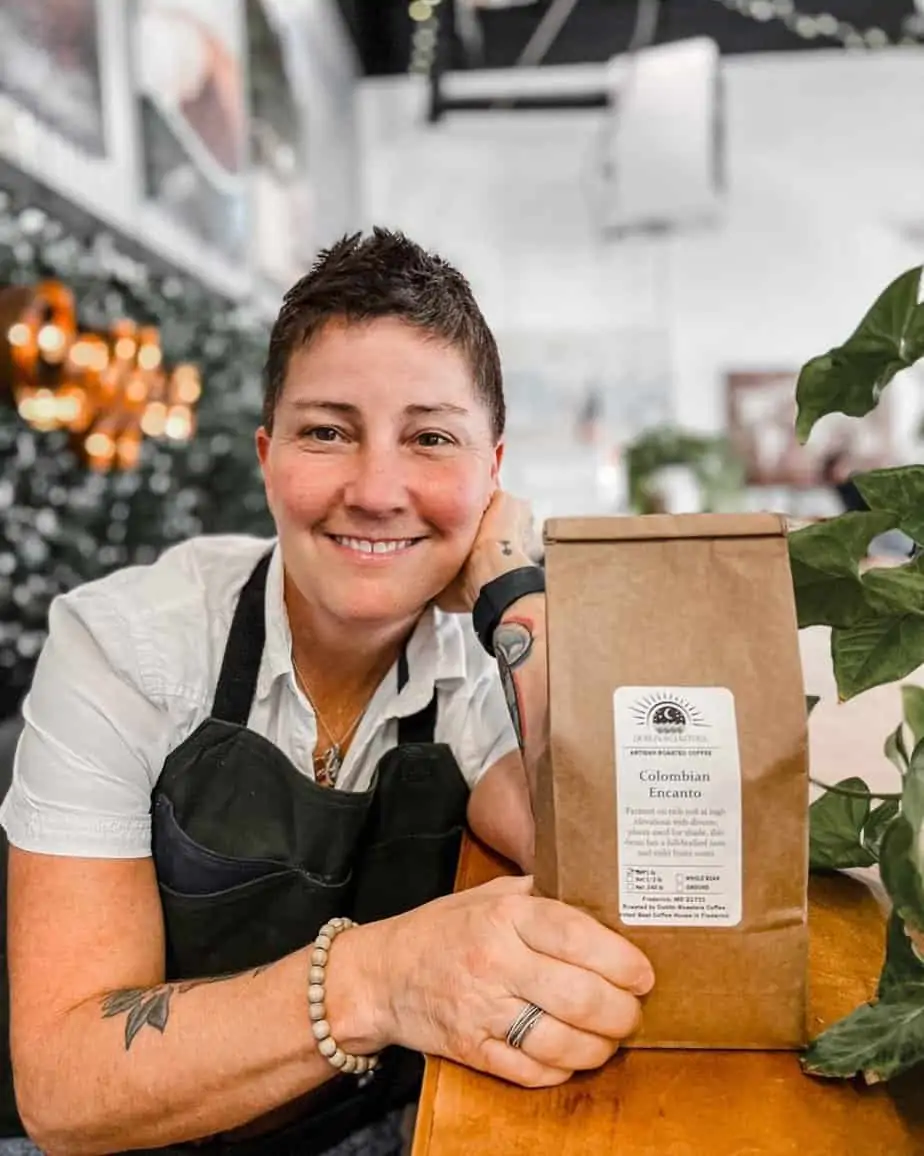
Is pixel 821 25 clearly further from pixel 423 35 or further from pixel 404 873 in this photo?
pixel 404 873

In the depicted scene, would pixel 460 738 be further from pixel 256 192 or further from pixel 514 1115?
pixel 256 192

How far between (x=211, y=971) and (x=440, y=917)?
0.45 m

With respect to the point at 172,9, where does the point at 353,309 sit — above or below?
below

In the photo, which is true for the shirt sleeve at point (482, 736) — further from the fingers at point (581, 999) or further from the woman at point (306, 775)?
the fingers at point (581, 999)

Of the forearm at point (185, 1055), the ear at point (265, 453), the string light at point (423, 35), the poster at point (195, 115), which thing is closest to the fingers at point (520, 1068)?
the forearm at point (185, 1055)

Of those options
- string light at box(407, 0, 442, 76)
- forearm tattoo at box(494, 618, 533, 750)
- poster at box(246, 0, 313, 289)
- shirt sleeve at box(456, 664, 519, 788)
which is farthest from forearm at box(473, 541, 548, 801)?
string light at box(407, 0, 442, 76)

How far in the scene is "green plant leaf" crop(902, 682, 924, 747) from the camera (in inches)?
26.4

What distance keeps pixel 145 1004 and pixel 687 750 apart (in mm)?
529

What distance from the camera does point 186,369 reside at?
4.10m

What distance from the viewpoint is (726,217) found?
7.32 m

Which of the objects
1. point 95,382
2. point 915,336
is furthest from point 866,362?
point 95,382

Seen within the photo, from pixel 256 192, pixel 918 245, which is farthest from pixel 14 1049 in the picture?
pixel 918 245

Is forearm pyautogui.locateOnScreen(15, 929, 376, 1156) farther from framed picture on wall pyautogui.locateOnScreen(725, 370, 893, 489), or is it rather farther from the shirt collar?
framed picture on wall pyautogui.locateOnScreen(725, 370, 893, 489)

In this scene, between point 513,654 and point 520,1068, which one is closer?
point 520,1068
